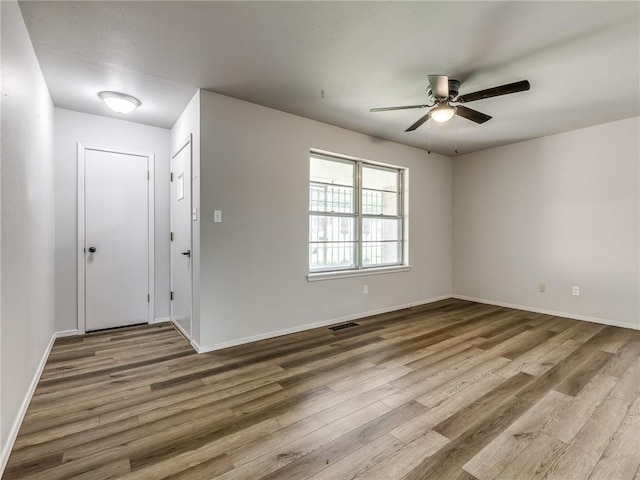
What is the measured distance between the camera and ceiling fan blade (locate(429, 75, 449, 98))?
7.54 feet

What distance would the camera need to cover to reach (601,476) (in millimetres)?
1448

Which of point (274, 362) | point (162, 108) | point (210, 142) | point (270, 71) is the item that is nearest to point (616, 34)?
point (270, 71)

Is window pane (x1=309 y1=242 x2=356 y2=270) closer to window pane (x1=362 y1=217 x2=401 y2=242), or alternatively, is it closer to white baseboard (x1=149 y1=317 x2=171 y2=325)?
window pane (x1=362 y1=217 x2=401 y2=242)

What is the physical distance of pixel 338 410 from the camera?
6.50 ft

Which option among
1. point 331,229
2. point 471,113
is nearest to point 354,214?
point 331,229

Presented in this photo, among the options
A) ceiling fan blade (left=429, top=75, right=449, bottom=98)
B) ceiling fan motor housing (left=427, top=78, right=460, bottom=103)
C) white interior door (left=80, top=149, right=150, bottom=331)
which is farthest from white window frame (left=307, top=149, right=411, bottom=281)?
white interior door (left=80, top=149, right=150, bottom=331)

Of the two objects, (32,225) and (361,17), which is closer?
(361,17)

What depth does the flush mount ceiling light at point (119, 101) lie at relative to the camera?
2938mm

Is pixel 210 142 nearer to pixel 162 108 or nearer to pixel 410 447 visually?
pixel 162 108

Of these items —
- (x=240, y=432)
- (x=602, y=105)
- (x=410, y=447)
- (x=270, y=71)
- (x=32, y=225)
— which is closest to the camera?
(x=410, y=447)

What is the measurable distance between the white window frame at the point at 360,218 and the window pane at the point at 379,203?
6cm

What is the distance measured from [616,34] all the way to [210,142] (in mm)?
3251

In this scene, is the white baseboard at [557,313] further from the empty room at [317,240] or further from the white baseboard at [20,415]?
the white baseboard at [20,415]

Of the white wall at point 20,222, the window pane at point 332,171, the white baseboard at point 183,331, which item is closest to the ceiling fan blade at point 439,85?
the window pane at point 332,171
